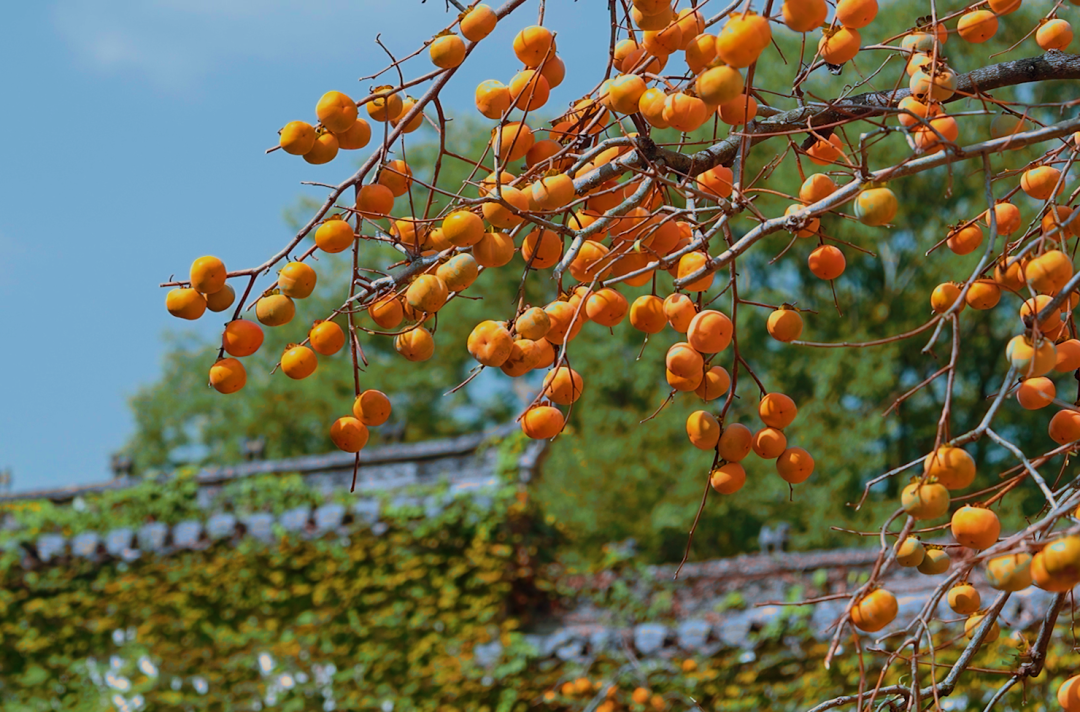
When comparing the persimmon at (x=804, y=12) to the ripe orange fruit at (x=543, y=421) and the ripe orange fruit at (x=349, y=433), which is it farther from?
the ripe orange fruit at (x=349, y=433)

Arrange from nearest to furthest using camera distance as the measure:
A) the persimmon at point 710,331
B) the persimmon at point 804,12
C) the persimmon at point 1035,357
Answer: the persimmon at point 1035,357, the persimmon at point 804,12, the persimmon at point 710,331

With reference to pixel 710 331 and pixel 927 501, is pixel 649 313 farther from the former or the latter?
pixel 927 501

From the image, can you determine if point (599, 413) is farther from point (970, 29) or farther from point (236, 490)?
point (970, 29)

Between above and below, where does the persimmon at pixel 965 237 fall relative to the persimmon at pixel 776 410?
above

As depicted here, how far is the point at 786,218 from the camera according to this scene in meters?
1.16

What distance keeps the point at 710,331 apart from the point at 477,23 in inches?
19.3

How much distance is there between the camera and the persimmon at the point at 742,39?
1.04 meters

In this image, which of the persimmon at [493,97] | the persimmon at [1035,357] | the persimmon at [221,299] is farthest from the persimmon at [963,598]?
the persimmon at [221,299]

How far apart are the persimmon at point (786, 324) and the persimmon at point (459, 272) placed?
0.42 m

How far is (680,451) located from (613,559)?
725cm

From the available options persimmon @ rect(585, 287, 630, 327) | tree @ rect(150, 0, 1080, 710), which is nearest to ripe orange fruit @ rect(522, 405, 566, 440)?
tree @ rect(150, 0, 1080, 710)

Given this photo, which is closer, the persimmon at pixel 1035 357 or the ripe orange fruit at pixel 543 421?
the persimmon at pixel 1035 357

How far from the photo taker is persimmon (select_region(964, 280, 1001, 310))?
1.15 m

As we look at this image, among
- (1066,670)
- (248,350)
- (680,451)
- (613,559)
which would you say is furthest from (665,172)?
(680,451)
